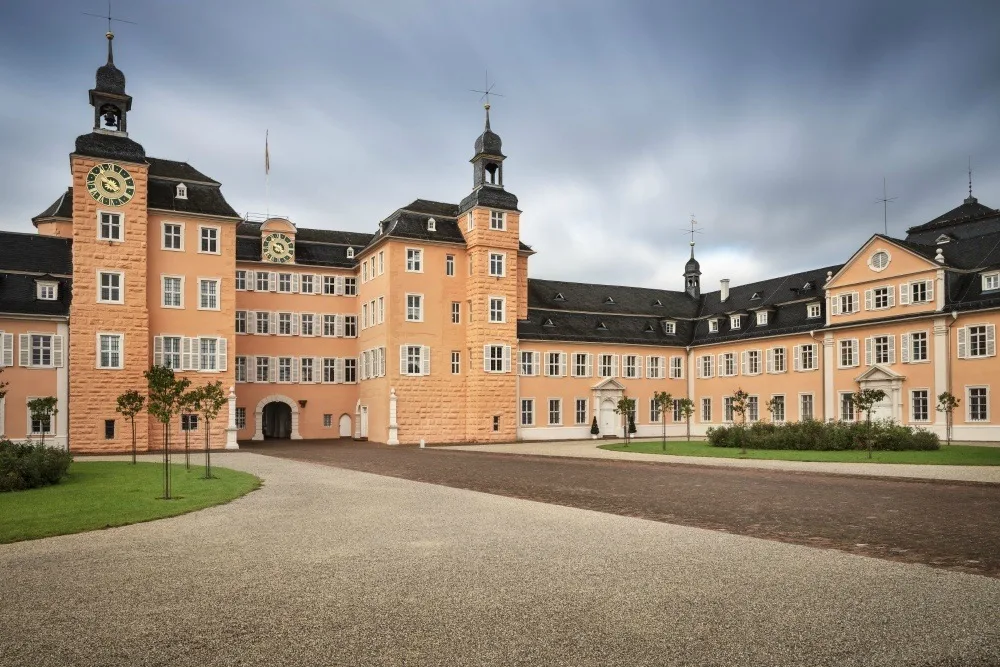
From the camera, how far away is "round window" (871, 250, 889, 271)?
45.5m

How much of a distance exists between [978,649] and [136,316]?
4117 centimetres

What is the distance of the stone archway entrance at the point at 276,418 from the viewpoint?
51.6m

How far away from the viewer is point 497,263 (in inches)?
1980

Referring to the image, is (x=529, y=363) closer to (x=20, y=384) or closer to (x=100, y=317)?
(x=100, y=317)

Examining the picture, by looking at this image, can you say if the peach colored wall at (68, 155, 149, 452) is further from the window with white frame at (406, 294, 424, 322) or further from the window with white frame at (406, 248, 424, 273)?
the window with white frame at (406, 248, 424, 273)

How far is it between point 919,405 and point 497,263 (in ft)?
77.6

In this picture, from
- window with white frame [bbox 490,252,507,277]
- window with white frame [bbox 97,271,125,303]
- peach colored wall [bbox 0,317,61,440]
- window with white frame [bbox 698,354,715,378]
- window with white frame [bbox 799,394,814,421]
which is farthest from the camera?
window with white frame [bbox 698,354,715,378]

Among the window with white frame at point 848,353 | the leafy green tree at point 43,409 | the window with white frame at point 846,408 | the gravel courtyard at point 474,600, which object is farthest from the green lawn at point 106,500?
the window with white frame at point 848,353

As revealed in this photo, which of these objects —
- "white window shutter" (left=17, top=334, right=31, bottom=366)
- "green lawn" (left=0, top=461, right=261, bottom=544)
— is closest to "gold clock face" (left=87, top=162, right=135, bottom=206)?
"white window shutter" (left=17, top=334, right=31, bottom=366)

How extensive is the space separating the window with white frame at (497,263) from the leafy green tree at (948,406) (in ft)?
78.1

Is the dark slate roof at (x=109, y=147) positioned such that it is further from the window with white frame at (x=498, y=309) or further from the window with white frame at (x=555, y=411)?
the window with white frame at (x=555, y=411)

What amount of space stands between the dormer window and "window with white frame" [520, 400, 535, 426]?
26.5m

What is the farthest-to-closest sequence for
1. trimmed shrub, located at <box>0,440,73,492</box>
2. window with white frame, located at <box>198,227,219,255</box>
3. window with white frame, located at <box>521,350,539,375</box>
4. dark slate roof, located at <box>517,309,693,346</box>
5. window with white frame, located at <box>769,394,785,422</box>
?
dark slate roof, located at <box>517,309,693,346</box>
window with white frame, located at <box>521,350,539,375</box>
window with white frame, located at <box>769,394,785,422</box>
window with white frame, located at <box>198,227,219,255</box>
trimmed shrub, located at <box>0,440,73,492</box>

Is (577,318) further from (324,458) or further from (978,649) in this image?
Result: (978,649)
